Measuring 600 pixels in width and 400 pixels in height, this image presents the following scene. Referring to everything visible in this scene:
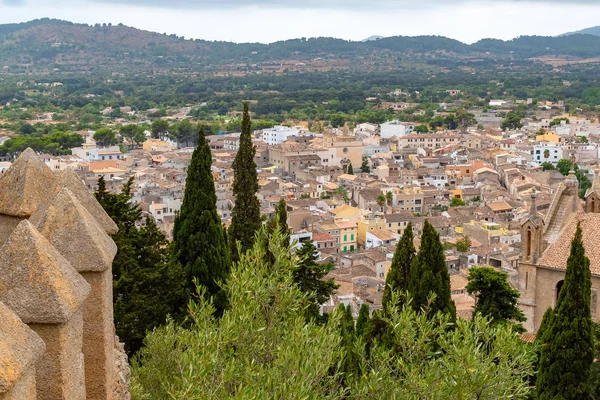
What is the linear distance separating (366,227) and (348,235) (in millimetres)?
1177

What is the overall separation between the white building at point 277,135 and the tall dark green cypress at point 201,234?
7095cm

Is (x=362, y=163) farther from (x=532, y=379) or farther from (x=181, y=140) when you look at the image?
(x=532, y=379)

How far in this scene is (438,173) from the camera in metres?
66.2

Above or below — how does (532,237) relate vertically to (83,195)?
below

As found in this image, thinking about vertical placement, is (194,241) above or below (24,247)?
below

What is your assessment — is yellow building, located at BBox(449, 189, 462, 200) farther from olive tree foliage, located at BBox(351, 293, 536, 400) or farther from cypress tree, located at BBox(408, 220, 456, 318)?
olive tree foliage, located at BBox(351, 293, 536, 400)

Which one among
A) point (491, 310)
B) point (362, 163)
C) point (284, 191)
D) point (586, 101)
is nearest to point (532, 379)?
point (491, 310)

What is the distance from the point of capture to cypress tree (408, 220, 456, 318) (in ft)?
47.8

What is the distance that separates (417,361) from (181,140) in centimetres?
8675

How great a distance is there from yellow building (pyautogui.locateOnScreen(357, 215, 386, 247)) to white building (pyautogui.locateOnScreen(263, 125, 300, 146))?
4117cm

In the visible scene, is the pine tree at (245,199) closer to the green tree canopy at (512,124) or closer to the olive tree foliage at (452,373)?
the olive tree foliage at (452,373)

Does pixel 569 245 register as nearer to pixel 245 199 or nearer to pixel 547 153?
pixel 245 199

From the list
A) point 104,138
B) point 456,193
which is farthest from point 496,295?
point 104,138

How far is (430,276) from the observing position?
14641 millimetres
